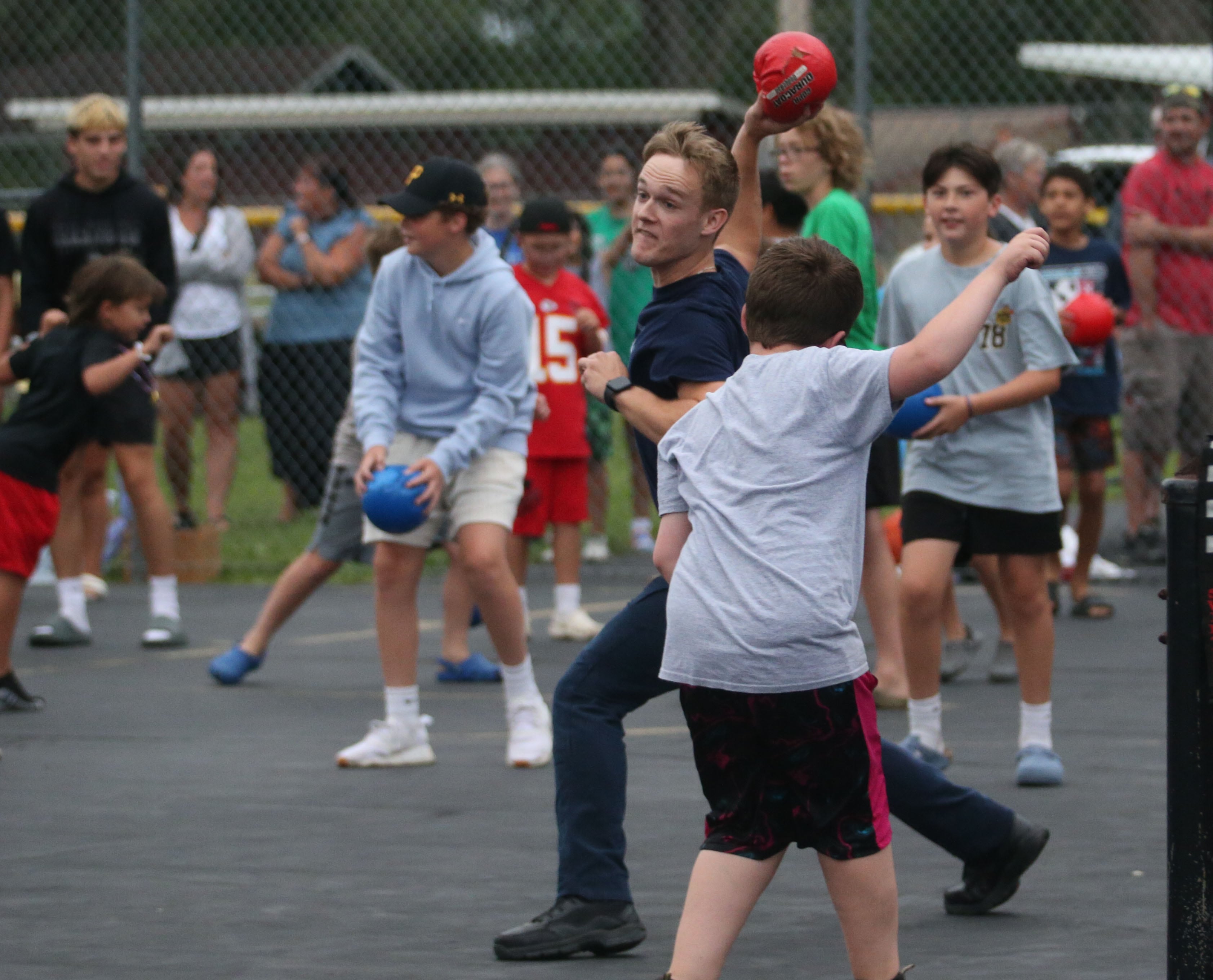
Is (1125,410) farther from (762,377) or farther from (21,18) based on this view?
(21,18)

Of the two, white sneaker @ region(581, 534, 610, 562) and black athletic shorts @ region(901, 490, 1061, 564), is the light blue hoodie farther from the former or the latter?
white sneaker @ region(581, 534, 610, 562)

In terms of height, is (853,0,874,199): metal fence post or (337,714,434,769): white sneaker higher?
(853,0,874,199): metal fence post

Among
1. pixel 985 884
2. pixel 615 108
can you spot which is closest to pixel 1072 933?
pixel 985 884

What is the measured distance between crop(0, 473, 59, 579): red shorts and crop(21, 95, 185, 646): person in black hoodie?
1.17 metres

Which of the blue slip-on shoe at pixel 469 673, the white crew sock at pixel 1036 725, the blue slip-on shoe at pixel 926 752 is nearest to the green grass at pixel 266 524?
the blue slip-on shoe at pixel 469 673

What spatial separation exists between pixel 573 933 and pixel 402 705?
2049mm

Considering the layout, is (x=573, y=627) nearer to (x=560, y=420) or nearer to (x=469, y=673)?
(x=469, y=673)

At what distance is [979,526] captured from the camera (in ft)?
18.4

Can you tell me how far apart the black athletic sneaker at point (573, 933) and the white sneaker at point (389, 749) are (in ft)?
6.49

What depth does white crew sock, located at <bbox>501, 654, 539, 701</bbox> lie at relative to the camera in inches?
240

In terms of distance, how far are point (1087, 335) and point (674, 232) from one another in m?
3.68

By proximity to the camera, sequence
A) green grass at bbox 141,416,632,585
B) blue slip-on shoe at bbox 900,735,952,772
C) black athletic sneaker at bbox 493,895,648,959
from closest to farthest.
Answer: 1. black athletic sneaker at bbox 493,895,648,959
2. blue slip-on shoe at bbox 900,735,952,772
3. green grass at bbox 141,416,632,585

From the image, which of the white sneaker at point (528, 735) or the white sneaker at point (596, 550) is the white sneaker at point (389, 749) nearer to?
the white sneaker at point (528, 735)

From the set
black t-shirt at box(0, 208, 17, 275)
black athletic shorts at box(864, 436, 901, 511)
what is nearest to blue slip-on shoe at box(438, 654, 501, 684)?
black athletic shorts at box(864, 436, 901, 511)
